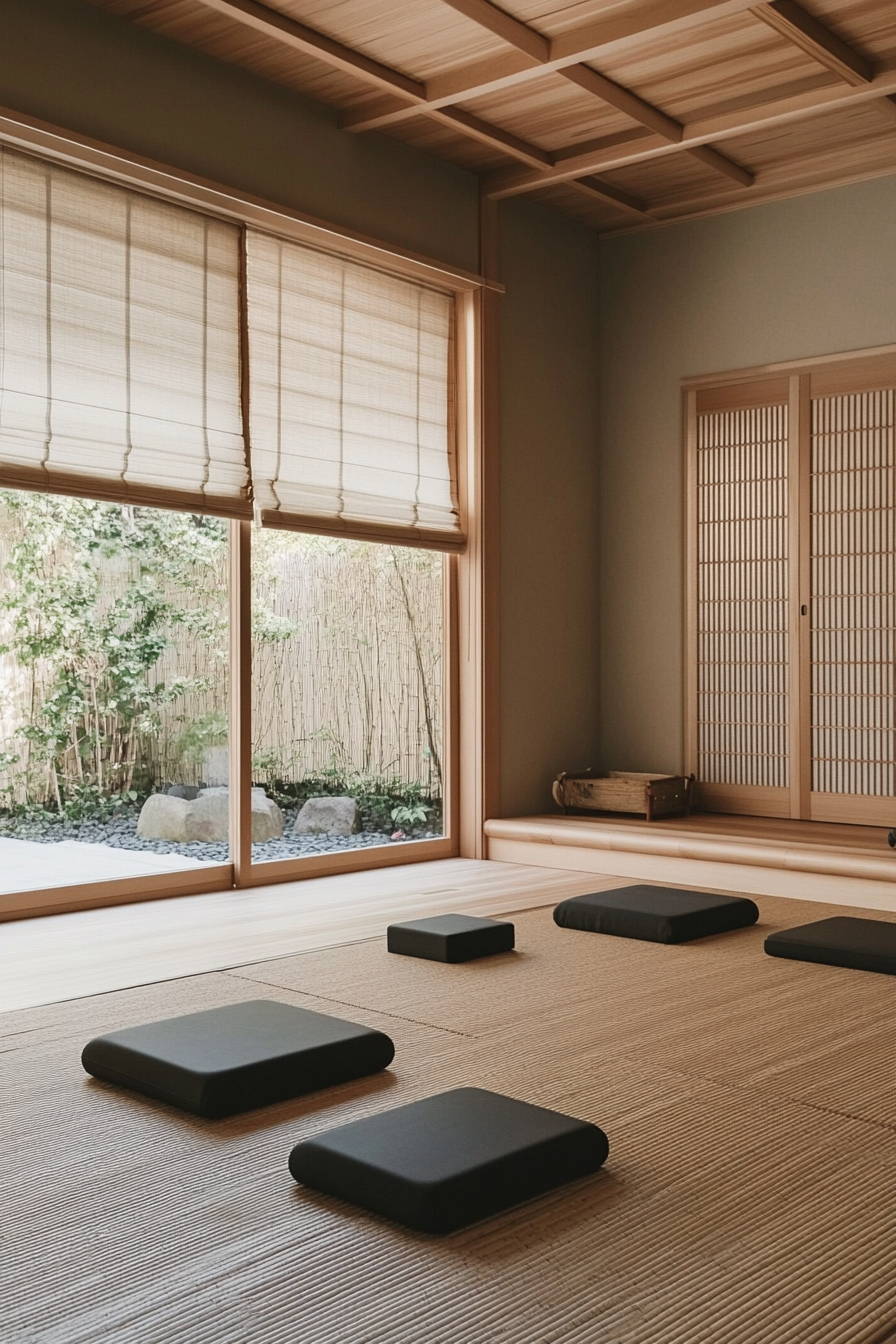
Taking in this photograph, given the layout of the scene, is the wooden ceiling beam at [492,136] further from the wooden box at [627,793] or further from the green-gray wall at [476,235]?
the wooden box at [627,793]

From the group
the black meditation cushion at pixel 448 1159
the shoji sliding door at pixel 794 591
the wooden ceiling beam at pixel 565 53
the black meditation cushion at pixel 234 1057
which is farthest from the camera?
the shoji sliding door at pixel 794 591

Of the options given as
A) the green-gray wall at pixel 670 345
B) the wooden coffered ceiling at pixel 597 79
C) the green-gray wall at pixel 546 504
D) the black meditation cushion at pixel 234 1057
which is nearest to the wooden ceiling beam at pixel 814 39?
the wooden coffered ceiling at pixel 597 79

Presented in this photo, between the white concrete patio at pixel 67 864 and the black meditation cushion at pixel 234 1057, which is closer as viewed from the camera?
the black meditation cushion at pixel 234 1057

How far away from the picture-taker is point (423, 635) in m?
Answer: 5.62

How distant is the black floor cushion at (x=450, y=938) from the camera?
11.8 ft

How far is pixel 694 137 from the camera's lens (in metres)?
5.07

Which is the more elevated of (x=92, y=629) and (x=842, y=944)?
(x=92, y=629)

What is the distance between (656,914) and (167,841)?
70.5 inches

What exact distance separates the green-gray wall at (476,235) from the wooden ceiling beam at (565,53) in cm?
36

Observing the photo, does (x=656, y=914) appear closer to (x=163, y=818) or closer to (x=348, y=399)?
(x=163, y=818)

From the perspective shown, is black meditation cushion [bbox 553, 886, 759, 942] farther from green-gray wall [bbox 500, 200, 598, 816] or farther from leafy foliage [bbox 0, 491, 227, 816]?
green-gray wall [bbox 500, 200, 598, 816]

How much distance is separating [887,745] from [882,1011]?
265cm

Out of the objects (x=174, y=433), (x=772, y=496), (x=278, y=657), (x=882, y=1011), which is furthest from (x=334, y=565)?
(x=882, y=1011)

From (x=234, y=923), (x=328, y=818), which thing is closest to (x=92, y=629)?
(x=234, y=923)
